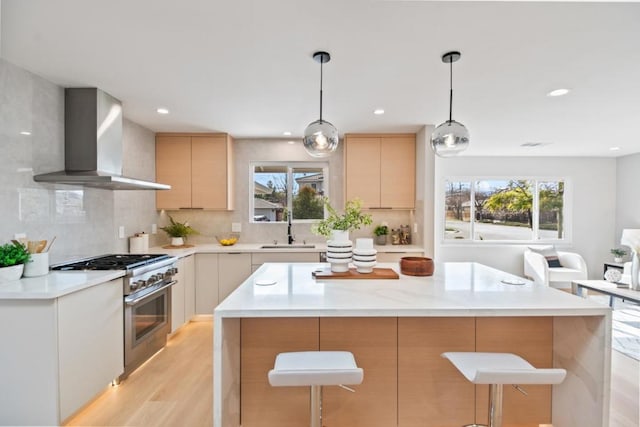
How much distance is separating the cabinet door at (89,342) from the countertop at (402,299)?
108cm

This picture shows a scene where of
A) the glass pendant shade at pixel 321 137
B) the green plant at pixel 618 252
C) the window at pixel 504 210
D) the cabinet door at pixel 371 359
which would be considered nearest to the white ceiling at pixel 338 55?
the glass pendant shade at pixel 321 137

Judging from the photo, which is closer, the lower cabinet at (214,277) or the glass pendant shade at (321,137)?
the glass pendant shade at (321,137)

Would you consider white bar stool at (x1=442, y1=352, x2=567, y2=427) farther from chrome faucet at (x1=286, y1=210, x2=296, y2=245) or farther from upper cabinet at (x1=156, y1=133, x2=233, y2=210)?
upper cabinet at (x1=156, y1=133, x2=233, y2=210)

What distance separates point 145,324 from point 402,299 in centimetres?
232

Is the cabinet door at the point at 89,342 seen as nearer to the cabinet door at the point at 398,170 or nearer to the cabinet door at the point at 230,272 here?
the cabinet door at the point at 230,272

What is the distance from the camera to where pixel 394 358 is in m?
1.83

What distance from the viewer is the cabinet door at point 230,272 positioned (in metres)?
3.79

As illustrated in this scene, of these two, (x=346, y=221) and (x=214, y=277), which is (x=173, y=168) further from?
(x=346, y=221)

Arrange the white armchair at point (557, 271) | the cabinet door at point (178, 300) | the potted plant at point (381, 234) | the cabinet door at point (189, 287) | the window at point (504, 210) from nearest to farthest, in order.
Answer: the cabinet door at point (178, 300) < the cabinet door at point (189, 287) < the potted plant at point (381, 234) < the white armchair at point (557, 271) < the window at point (504, 210)

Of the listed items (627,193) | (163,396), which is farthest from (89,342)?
(627,193)

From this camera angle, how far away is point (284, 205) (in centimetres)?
453

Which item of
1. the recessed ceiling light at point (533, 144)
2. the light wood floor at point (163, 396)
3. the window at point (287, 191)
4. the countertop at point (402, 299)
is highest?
the recessed ceiling light at point (533, 144)

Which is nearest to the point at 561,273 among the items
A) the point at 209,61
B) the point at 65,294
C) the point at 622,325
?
the point at 622,325

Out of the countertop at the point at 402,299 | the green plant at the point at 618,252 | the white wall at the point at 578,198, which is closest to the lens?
the countertop at the point at 402,299
